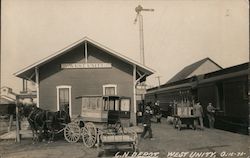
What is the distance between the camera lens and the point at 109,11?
437 inches

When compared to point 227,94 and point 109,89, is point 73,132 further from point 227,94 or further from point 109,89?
point 227,94

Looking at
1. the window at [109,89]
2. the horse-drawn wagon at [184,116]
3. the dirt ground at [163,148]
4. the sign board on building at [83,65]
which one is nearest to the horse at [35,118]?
the dirt ground at [163,148]

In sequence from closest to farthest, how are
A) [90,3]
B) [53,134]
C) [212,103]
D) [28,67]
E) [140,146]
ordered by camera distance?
[90,3] → [140,146] → [53,134] → [28,67] → [212,103]

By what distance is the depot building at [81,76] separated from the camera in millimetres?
19812

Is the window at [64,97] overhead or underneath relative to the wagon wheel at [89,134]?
overhead

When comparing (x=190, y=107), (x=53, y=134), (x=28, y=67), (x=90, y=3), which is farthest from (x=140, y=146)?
(x=28, y=67)

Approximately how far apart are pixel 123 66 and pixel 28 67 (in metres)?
4.98

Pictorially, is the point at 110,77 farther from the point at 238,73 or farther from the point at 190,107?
the point at 238,73

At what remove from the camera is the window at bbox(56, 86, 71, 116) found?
19.8 m

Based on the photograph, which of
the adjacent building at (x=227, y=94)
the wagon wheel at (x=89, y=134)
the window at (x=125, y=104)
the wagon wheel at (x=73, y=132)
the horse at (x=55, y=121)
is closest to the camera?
the wagon wheel at (x=89, y=134)

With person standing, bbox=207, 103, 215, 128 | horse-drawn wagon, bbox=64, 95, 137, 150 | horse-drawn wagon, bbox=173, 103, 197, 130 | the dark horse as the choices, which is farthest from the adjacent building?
the dark horse

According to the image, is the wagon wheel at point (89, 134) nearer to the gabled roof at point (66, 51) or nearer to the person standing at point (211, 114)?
the gabled roof at point (66, 51)

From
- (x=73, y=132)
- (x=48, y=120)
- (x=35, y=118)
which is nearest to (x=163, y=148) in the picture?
(x=73, y=132)

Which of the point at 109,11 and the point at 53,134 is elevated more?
the point at 109,11
